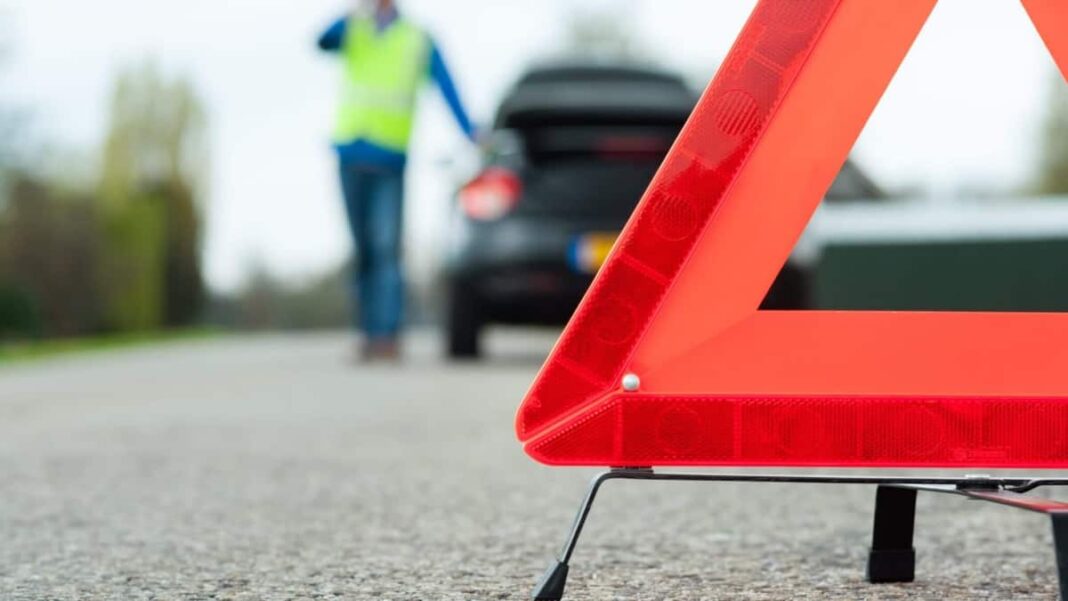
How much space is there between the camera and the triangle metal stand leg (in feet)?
6.19

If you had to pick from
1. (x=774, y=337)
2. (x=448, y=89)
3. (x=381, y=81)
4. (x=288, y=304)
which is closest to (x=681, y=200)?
(x=774, y=337)

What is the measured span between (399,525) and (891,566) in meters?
1.19

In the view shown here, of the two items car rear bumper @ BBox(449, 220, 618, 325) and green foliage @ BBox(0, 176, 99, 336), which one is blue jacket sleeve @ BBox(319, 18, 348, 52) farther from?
green foliage @ BBox(0, 176, 99, 336)

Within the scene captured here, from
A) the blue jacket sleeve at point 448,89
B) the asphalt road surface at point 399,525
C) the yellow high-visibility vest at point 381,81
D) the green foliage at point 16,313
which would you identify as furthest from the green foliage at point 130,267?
the asphalt road surface at point 399,525

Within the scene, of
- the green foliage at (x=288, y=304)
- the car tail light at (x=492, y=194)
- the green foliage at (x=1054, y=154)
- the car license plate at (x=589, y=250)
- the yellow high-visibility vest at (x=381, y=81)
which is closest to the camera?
the car license plate at (x=589, y=250)

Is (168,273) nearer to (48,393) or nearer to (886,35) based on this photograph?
(48,393)

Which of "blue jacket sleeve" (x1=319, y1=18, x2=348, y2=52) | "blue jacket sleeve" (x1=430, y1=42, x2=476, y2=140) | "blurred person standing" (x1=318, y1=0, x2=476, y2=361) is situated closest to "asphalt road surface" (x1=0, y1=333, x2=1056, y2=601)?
"blue jacket sleeve" (x1=430, y1=42, x2=476, y2=140)

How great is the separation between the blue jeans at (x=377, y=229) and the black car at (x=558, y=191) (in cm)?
71

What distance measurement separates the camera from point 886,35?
2.11 meters

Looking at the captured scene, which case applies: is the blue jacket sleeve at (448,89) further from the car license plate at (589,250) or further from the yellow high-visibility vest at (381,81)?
the car license plate at (589,250)

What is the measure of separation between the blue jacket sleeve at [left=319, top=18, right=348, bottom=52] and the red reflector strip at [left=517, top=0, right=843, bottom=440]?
311 inches

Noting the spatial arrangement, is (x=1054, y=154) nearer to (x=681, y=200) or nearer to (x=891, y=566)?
(x=891, y=566)

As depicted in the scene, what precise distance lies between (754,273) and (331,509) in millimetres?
1690

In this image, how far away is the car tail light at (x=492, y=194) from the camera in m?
8.91
